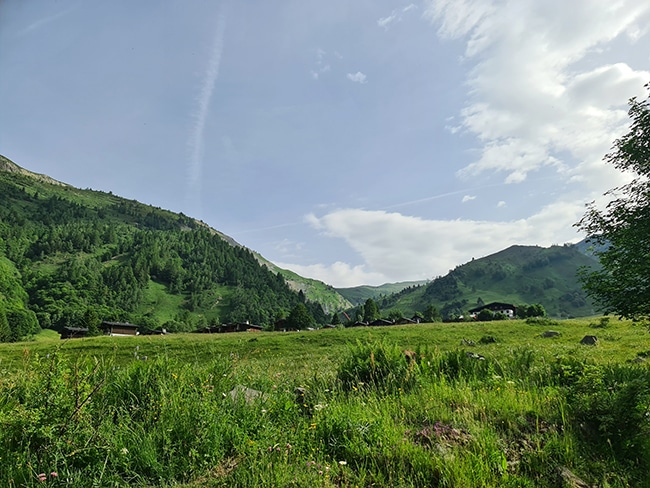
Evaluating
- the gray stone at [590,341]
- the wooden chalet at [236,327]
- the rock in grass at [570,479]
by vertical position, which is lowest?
the wooden chalet at [236,327]

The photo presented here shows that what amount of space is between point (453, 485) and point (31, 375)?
25.2 feet

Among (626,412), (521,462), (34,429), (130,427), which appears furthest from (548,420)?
(34,429)

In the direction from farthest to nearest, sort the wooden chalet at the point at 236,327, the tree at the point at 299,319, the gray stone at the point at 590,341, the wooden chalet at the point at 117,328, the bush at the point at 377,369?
the wooden chalet at the point at 236,327
the wooden chalet at the point at 117,328
the tree at the point at 299,319
the gray stone at the point at 590,341
the bush at the point at 377,369

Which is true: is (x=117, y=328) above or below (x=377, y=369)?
below

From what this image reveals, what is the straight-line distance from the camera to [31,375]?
21.8ft

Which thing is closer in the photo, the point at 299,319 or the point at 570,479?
the point at 570,479

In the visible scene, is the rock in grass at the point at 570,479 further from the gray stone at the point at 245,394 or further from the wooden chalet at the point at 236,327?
the wooden chalet at the point at 236,327

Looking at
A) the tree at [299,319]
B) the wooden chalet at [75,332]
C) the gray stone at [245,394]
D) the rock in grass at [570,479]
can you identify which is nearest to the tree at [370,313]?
the tree at [299,319]

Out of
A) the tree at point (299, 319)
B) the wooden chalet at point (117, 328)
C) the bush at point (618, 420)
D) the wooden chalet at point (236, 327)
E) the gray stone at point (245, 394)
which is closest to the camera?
the bush at point (618, 420)

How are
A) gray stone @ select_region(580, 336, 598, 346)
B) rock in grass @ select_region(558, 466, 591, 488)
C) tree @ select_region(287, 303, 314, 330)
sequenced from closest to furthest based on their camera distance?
rock in grass @ select_region(558, 466, 591, 488) → gray stone @ select_region(580, 336, 598, 346) → tree @ select_region(287, 303, 314, 330)

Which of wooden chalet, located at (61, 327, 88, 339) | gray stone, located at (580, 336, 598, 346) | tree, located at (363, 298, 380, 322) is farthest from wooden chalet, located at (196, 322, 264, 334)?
gray stone, located at (580, 336, 598, 346)

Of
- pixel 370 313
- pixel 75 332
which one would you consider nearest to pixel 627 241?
pixel 75 332

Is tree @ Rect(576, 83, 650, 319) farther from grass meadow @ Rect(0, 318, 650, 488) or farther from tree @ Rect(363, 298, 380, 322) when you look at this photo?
tree @ Rect(363, 298, 380, 322)

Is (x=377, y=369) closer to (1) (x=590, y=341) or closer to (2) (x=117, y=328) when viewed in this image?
(1) (x=590, y=341)
